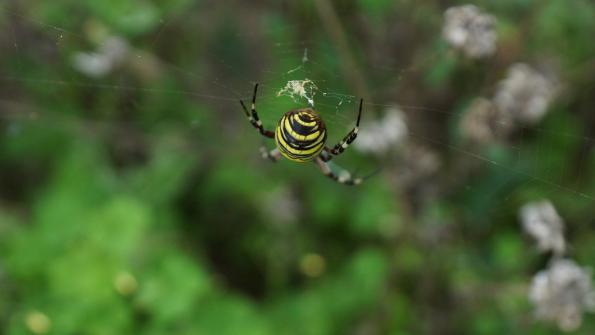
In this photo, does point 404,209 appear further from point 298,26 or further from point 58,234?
point 58,234

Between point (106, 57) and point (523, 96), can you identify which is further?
point (106, 57)

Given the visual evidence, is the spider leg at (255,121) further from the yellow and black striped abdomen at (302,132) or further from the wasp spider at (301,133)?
the yellow and black striped abdomen at (302,132)

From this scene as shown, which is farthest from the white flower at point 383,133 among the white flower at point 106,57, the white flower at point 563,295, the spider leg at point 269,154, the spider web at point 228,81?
the white flower at point 106,57

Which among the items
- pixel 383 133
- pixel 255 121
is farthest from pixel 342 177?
pixel 255 121

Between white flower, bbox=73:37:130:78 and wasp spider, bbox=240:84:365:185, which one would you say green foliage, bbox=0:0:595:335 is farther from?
wasp spider, bbox=240:84:365:185

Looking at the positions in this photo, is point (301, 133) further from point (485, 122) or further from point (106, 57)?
point (106, 57)

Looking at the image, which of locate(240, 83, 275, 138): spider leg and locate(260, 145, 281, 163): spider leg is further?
locate(260, 145, 281, 163): spider leg

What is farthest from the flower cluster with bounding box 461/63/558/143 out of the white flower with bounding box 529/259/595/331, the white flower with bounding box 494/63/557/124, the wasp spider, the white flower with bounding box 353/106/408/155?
the wasp spider
